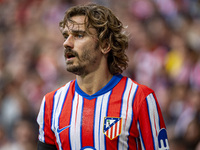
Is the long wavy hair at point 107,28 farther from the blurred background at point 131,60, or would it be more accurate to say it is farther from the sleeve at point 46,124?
the blurred background at point 131,60

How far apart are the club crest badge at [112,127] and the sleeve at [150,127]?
113 millimetres

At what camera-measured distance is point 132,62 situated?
14.5ft

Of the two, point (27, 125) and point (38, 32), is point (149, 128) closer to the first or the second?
point (27, 125)

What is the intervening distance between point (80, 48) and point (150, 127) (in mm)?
622

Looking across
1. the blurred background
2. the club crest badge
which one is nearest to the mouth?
the club crest badge

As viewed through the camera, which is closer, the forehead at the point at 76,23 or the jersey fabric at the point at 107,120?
the jersey fabric at the point at 107,120

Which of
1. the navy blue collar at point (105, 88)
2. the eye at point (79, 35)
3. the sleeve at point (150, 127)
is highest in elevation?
the eye at point (79, 35)

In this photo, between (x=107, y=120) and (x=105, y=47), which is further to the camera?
(x=105, y=47)

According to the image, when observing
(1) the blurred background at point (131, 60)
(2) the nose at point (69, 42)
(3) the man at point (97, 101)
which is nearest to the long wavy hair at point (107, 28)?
(3) the man at point (97, 101)

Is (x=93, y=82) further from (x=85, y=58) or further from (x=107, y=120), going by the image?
(x=107, y=120)

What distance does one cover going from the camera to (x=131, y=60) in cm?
445

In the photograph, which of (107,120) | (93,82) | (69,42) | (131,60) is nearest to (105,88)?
(93,82)

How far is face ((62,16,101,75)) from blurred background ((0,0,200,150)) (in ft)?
5.69

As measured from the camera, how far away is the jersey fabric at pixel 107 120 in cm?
194
